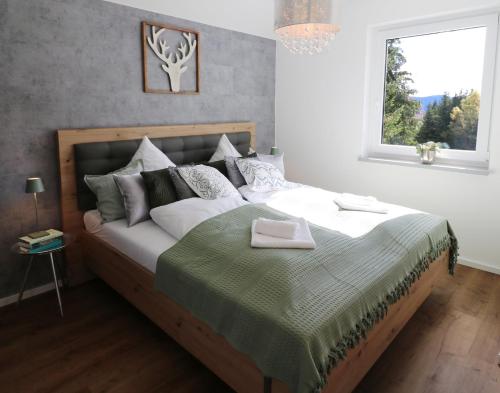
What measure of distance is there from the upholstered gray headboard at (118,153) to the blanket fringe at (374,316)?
2.27 meters

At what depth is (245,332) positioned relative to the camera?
1647 mm

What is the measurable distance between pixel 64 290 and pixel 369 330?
2.36 metres

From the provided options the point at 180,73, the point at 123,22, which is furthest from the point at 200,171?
the point at 123,22

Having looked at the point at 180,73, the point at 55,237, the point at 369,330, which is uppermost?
the point at 180,73

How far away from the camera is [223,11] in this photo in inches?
142

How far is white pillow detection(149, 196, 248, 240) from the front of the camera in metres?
2.47

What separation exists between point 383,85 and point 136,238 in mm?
2893

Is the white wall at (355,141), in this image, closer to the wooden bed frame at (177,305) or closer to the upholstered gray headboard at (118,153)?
the wooden bed frame at (177,305)

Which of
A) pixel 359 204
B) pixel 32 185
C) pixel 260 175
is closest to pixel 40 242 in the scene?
pixel 32 185

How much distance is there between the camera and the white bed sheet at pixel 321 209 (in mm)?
2564

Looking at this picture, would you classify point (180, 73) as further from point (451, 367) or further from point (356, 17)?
point (451, 367)

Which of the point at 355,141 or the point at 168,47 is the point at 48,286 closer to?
the point at 168,47

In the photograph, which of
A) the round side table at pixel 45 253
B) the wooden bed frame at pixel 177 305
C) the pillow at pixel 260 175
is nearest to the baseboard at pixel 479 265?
the wooden bed frame at pixel 177 305

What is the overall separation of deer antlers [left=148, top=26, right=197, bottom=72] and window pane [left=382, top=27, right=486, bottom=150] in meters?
1.98
